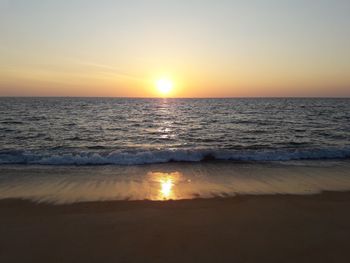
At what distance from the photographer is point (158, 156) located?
14070 mm

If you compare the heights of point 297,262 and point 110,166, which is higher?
point 297,262

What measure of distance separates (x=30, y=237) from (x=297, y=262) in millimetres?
4525

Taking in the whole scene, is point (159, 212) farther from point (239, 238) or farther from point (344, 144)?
point (344, 144)

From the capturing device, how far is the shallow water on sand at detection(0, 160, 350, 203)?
8172mm

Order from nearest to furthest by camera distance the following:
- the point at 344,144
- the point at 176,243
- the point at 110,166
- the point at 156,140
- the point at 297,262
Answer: the point at 297,262
the point at 176,243
the point at 110,166
the point at 344,144
the point at 156,140

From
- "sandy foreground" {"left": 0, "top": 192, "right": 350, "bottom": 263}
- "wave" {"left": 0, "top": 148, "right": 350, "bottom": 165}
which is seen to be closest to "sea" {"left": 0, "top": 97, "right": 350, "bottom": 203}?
"wave" {"left": 0, "top": 148, "right": 350, "bottom": 165}

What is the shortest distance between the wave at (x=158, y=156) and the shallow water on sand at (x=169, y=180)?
953 millimetres

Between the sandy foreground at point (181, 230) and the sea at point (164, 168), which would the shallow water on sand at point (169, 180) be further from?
the sandy foreground at point (181, 230)

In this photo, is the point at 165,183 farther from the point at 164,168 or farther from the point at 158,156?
the point at 158,156

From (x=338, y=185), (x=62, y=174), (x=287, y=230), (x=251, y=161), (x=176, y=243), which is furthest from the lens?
(x=251, y=161)

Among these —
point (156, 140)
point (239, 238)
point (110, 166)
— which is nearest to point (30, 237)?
point (239, 238)

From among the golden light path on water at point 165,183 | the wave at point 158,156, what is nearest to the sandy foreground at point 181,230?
the golden light path on water at point 165,183

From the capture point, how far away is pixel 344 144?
689 inches

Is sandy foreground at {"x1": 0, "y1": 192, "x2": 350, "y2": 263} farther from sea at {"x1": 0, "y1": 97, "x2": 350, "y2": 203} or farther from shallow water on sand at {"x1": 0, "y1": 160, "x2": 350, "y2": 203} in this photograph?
sea at {"x1": 0, "y1": 97, "x2": 350, "y2": 203}
